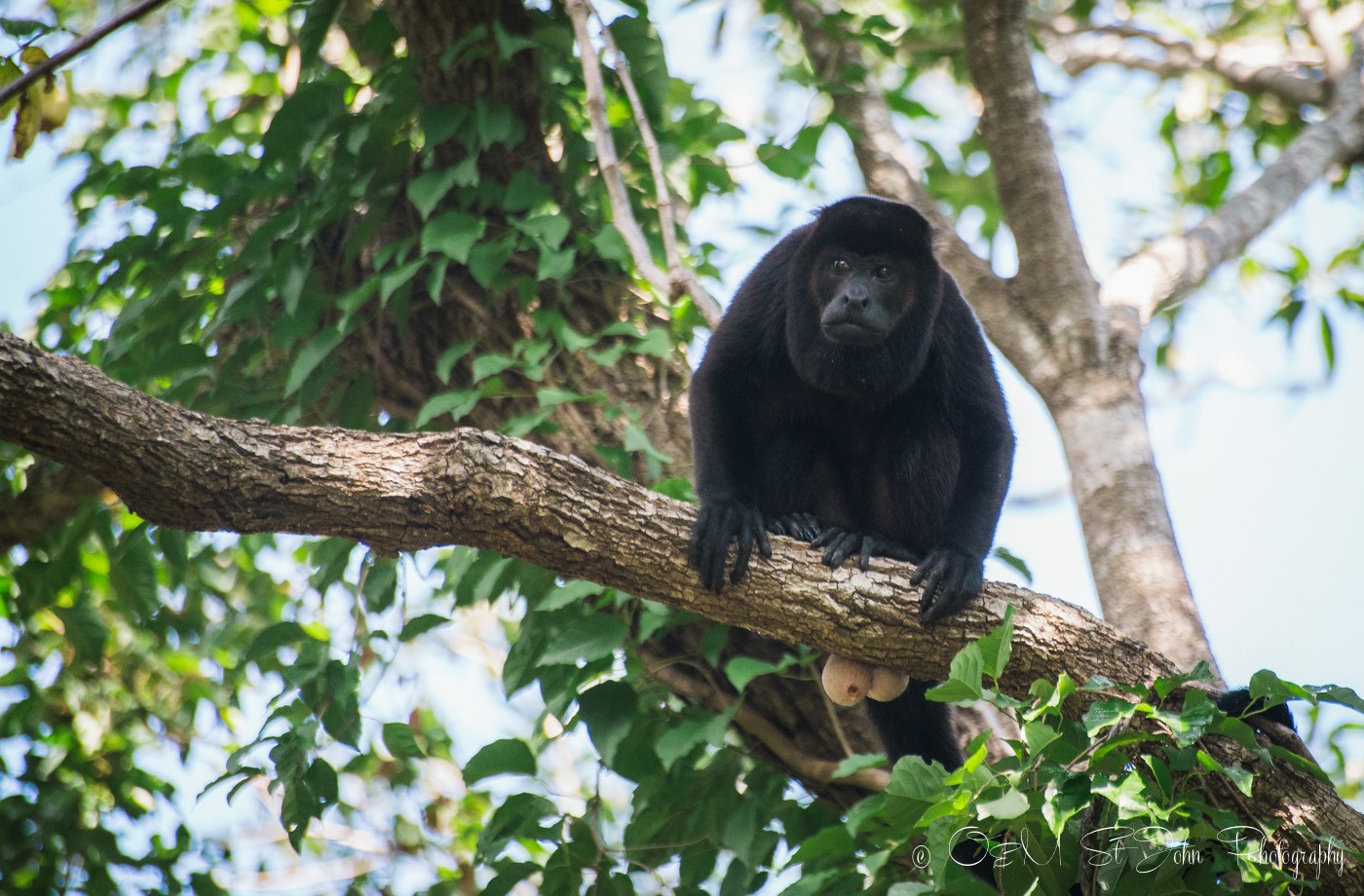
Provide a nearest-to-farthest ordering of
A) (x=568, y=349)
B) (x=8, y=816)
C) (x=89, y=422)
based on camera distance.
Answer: (x=89, y=422) → (x=568, y=349) → (x=8, y=816)

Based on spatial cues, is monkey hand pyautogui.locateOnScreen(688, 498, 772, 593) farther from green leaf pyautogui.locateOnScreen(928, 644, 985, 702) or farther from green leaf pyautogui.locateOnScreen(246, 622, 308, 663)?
green leaf pyautogui.locateOnScreen(246, 622, 308, 663)

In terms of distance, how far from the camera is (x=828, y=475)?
3277 mm

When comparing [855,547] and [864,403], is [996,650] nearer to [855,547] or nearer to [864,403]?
[855,547]

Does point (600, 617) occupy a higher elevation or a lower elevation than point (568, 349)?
lower

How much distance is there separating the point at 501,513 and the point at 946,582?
99 centimetres

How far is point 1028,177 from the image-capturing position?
4.11m

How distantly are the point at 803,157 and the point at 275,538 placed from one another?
257 cm

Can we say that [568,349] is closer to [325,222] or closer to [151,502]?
[325,222]

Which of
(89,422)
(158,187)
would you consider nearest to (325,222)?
(158,187)

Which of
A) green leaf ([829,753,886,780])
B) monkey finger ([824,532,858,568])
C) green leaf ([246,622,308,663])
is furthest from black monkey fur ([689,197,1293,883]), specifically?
green leaf ([246,622,308,663])

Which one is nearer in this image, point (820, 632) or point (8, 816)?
point (820, 632)

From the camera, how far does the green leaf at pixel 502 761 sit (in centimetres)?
285

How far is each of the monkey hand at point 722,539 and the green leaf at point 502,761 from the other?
0.76 meters

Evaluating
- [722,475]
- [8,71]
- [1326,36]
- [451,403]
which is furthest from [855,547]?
[1326,36]
